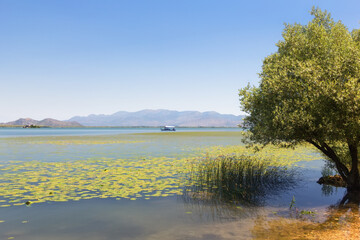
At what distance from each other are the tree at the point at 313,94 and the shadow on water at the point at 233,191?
12.8 ft

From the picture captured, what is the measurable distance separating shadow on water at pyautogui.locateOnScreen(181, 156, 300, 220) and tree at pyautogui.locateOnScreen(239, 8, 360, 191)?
3.90 m

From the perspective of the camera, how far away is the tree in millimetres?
16750

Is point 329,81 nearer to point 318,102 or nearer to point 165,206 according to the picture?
point 318,102

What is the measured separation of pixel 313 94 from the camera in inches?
682

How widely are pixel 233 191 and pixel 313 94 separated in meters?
8.99

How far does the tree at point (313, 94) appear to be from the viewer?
16750mm

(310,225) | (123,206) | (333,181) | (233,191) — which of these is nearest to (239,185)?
(233,191)

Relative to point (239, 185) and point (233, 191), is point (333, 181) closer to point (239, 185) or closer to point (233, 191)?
point (239, 185)

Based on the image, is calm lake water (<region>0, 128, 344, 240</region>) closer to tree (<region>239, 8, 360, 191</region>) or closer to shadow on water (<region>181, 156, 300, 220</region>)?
shadow on water (<region>181, 156, 300, 220</region>)

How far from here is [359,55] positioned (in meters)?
17.4

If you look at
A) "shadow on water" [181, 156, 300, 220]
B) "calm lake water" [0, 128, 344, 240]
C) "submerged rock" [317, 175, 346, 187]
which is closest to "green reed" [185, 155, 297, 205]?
"shadow on water" [181, 156, 300, 220]

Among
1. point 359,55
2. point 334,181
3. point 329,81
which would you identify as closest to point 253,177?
point 334,181

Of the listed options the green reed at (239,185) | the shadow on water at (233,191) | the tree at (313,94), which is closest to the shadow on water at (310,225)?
the shadow on water at (233,191)

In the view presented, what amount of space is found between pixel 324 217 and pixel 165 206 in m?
9.39
